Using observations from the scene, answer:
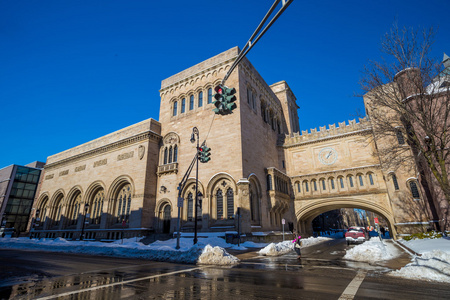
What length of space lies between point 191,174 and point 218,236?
7.01m

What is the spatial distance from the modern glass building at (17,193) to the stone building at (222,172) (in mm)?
28463

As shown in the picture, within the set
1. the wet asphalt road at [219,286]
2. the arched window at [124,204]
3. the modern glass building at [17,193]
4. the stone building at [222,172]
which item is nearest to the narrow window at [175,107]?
the stone building at [222,172]

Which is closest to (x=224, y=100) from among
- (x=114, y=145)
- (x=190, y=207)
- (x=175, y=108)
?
(x=190, y=207)

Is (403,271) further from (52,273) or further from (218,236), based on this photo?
(218,236)

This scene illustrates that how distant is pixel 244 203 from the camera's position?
21.2m

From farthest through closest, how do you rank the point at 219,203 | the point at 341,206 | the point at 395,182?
1. the point at 341,206
2. the point at 395,182
3. the point at 219,203

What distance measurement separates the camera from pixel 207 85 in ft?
91.7

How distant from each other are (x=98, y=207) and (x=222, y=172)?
19.2 metres

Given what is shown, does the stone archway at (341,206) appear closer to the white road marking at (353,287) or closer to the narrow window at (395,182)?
the narrow window at (395,182)

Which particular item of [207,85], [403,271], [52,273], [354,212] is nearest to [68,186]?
[207,85]

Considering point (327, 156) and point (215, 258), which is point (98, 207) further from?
point (327, 156)

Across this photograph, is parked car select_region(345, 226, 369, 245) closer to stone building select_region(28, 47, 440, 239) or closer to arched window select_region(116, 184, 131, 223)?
stone building select_region(28, 47, 440, 239)

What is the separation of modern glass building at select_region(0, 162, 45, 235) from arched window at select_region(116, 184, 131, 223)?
4138cm

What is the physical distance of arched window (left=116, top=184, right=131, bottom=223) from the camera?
28078 mm
